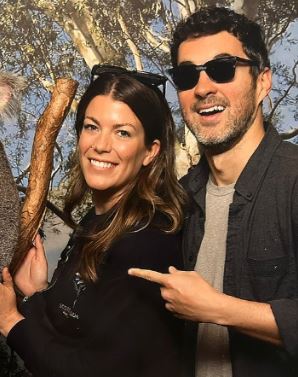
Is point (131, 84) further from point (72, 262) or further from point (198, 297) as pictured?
point (198, 297)

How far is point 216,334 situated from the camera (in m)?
1.36

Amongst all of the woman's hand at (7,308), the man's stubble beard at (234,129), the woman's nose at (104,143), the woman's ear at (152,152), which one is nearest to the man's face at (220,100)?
the man's stubble beard at (234,129)

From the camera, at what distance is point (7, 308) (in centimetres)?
125

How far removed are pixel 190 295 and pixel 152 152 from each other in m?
0.46

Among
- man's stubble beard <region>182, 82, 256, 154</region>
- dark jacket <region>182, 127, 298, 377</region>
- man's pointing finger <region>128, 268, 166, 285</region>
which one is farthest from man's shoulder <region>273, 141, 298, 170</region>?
man's pointing finger <region>128, 268, 166, 285</region>

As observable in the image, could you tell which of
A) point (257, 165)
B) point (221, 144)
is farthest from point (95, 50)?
point (257, 165)

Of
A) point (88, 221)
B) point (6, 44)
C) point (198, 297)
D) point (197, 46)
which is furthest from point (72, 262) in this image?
point (6, 44)

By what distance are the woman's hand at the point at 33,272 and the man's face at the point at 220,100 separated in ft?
1.70

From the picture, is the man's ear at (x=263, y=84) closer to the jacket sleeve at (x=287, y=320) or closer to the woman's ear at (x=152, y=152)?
the woman's ear at (x=152, y=152)

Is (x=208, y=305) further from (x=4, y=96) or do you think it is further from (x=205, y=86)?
(x=4, y=96)

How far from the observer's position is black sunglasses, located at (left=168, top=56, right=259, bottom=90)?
4.68 ft

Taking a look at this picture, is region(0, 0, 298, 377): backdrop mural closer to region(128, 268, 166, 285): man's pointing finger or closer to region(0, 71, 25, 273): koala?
region(0, 71, 25, 273): koala

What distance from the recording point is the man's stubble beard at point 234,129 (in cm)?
142

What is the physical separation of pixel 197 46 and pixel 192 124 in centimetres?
21
